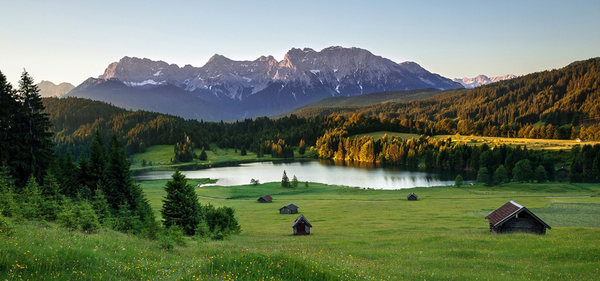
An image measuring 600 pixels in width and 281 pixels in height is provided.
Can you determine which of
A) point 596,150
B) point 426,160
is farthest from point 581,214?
point 426,160

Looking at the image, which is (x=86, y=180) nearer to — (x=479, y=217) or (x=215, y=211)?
(x=215, y=211)

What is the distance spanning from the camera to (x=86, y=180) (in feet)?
159

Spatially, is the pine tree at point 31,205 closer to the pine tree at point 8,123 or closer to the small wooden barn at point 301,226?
the pine tree at point 8,123

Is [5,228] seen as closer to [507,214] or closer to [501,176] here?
[507,214]

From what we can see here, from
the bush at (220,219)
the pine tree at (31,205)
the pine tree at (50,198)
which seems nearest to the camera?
the pine tree at (31,205)

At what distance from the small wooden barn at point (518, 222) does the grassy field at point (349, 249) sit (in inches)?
58.0

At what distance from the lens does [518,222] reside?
39.4 metres

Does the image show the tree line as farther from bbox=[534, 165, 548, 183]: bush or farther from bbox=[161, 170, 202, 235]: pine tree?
bbox=[161, 170, 202, 235]: pine tree

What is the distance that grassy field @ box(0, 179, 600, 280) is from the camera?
1111 cm

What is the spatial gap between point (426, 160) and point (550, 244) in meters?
145

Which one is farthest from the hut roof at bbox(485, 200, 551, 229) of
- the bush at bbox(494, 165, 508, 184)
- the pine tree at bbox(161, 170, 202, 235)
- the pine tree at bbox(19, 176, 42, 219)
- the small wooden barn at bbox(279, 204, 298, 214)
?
the bush at bbox(494, 165, 508, 184)

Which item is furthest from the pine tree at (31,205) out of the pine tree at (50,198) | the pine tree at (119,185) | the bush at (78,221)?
the pine tree at (119,185)

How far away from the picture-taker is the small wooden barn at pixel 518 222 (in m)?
38.7

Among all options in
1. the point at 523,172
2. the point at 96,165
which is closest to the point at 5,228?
the point at 96,165
